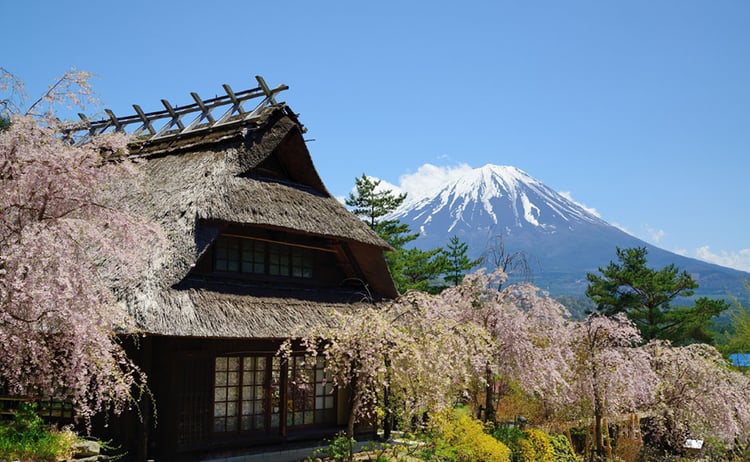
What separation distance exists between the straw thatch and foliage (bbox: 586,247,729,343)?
15.5 meters

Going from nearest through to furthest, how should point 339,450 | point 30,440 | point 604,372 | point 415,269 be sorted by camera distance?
point 30,440
point 339,450
point 604,372
point 415,269

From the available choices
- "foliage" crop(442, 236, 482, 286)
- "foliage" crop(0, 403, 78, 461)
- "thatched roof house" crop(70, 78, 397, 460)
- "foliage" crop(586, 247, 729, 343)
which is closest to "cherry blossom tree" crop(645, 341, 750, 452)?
"thatched roof house" crop(70, 78, 397, 460)

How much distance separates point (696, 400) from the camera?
619 inches

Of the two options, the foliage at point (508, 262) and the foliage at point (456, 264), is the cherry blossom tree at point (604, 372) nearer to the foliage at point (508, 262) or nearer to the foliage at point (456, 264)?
the foliage at point (508, 262)

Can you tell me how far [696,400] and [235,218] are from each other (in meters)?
12.3

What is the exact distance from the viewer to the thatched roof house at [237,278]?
1084cm

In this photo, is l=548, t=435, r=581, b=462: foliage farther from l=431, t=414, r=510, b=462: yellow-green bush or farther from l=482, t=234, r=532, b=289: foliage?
l=482, t=234, r=532, b=289: foliage

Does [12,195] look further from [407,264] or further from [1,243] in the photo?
[407,264]

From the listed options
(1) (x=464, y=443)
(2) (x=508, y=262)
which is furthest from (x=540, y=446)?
(2) (x=508, y=262)

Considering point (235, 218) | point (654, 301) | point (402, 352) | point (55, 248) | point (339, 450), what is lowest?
point (339, 450)

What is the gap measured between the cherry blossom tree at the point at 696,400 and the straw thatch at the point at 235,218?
753 cm

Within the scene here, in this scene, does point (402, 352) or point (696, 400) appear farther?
point (696, 400)

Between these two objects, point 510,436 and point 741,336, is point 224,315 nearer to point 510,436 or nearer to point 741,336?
point 510,436

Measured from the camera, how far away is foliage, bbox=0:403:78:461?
8250 millimetres
